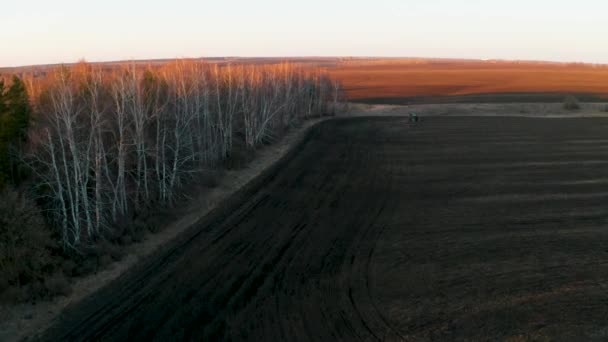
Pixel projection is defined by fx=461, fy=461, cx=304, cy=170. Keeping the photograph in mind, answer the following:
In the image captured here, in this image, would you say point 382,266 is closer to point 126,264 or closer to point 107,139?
point 126,264

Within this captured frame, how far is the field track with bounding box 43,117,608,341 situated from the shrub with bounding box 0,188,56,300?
262 centimetres

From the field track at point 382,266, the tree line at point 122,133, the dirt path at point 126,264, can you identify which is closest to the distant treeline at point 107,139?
the tree line at point 122,133

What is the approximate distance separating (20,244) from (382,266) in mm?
12890

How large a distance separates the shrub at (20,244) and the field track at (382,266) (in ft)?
8.59

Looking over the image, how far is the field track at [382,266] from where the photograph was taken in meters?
13.6

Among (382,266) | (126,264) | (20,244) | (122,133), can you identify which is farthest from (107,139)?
(382,266)

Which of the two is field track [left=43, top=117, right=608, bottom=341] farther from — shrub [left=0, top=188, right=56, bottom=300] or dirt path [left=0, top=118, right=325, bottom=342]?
shrub [left=0, top=188, right=56, bottom=300]

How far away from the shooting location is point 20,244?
51.4 ft

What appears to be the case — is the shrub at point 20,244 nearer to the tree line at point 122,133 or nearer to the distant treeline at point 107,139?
the distant treeline at point 107,139

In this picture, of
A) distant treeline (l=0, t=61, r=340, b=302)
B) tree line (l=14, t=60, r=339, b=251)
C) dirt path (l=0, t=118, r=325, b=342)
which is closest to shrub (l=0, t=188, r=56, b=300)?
distant treeline (l=0, t=61, r=340, b=302)

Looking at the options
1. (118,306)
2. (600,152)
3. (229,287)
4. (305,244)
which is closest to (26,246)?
(118,306)

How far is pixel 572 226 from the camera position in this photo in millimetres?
21688

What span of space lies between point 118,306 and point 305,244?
7.91 meters

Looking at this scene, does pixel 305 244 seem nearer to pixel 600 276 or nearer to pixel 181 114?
pixel 600 276
